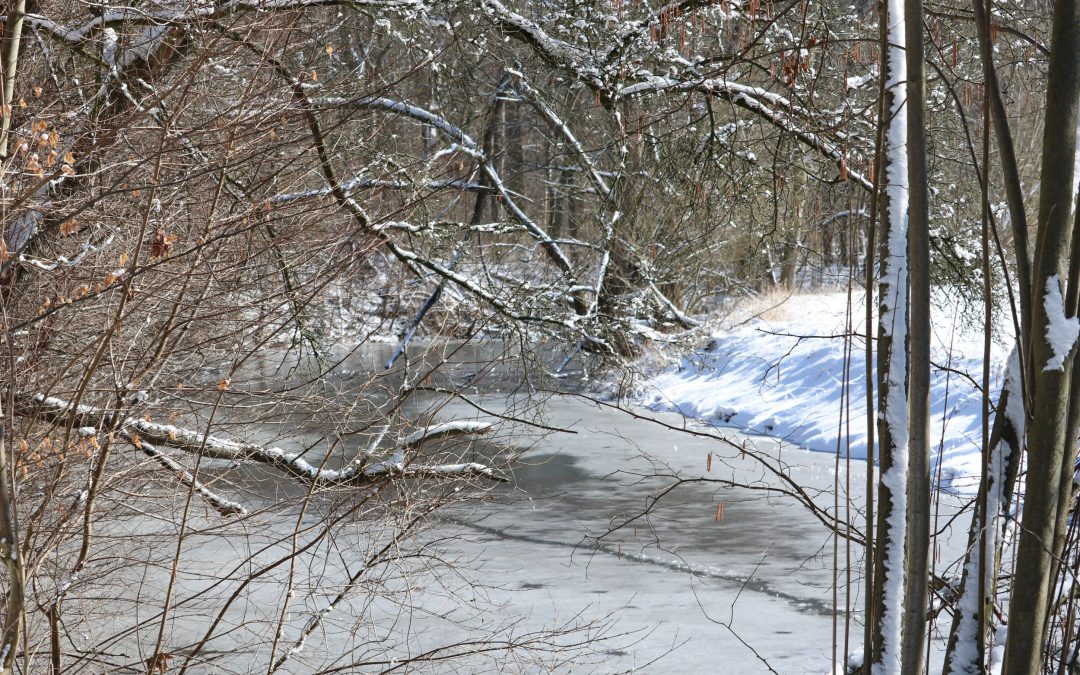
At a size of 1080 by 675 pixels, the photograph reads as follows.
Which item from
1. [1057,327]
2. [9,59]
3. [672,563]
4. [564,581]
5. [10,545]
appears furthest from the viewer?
[672,563]

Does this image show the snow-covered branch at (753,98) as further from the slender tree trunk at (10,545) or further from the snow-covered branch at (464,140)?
the slender tree trunk at (10,545)

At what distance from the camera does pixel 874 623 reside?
1253 millimetres

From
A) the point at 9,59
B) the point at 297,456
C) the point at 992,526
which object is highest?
the point at 9,59

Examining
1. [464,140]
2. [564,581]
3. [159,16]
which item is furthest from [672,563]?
[159,16]

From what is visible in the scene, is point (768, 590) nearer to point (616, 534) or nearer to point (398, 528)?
point (616, 534)

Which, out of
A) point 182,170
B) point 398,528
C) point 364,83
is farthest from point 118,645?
point 364,83

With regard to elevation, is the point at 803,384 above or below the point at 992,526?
below

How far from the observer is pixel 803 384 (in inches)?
478

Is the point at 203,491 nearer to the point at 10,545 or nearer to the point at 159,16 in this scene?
the point at 159,16

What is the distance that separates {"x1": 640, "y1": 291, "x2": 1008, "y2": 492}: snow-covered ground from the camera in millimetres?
9621

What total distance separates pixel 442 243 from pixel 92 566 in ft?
11.6

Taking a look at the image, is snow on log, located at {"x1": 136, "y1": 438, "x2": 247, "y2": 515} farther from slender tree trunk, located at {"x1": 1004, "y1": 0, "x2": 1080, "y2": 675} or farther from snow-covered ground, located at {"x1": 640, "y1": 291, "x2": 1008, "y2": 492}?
snow-covered ground, located at {"x1": 640, "y1": 291, "x2": 1008, "y2": 492}

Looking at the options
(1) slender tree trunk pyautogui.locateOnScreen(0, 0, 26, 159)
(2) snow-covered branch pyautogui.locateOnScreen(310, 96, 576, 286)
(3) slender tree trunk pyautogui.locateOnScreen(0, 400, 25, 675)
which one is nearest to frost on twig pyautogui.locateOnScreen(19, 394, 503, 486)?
(2) snow-covered branch pyautogui.locateOnScreen(310, 96, 576, 286)

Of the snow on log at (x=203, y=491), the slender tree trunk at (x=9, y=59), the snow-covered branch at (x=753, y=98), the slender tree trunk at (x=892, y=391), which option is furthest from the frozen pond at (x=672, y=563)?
the slender tree trunk at (x=892, y=391)
